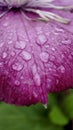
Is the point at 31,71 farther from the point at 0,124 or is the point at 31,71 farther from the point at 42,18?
the point at 0,124

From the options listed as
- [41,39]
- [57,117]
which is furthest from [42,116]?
[41,39]

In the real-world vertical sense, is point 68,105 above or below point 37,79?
below

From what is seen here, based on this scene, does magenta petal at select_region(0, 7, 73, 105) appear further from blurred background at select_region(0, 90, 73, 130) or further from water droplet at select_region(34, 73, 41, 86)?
blurred background at select_region(0, 90, 73, 130)

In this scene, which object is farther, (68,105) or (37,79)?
(68,105)

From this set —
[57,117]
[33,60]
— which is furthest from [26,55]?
[57,117]

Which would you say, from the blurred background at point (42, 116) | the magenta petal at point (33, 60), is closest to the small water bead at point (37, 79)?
the magenta petal at point (33, 60)

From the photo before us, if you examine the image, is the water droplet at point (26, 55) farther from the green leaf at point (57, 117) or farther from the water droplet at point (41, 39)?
the green leaf at point (57, 117)

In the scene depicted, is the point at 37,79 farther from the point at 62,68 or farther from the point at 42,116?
the point at 42,116
